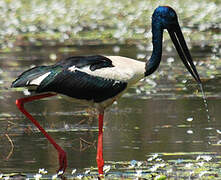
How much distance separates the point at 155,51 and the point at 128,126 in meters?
1.67

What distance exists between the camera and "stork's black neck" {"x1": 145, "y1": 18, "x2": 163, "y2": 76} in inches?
316

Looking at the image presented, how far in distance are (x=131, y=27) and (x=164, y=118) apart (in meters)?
10.7

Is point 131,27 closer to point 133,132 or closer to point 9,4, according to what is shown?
point 9,4

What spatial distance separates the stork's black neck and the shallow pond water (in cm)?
83

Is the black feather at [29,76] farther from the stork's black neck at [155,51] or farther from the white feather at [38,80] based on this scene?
the stork's black neck at [155,51]

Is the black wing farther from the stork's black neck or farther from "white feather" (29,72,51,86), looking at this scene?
the stork's black neck

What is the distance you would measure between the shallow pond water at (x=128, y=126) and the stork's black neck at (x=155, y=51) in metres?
0.83

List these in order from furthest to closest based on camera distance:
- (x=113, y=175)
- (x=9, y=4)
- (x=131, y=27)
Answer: (x=9, y=4), (x=131, y=27), (x=113, y=175)

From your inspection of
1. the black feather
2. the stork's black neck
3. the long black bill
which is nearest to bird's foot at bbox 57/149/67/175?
the black feather

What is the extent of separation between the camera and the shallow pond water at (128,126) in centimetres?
808

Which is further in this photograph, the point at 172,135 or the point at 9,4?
the point at 9,4

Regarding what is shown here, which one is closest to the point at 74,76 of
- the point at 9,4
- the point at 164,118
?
the point at 164,118

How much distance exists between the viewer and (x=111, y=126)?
9641mm

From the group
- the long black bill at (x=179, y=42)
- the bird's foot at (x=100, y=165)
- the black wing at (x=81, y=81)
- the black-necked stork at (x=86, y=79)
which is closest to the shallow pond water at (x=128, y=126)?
the bird's foot at (x=100, y=165)
